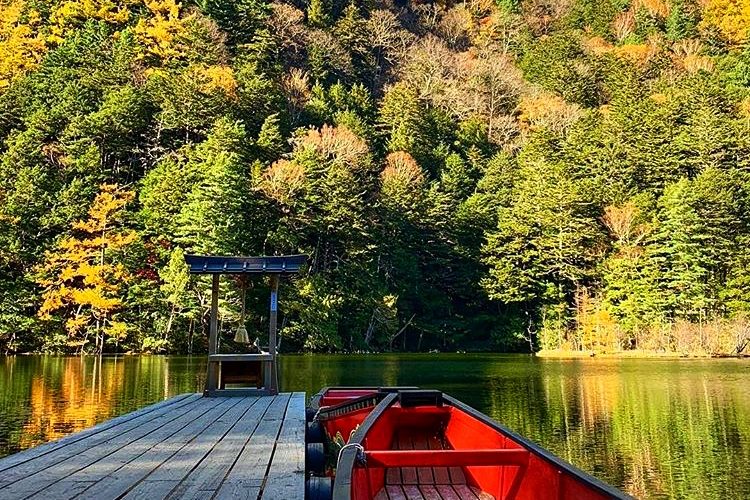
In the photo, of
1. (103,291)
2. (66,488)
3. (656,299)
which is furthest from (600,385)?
(103,291)

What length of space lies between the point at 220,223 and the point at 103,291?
19.0ft

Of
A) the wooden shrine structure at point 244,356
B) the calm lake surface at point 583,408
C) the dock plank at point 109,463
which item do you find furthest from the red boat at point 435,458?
the calm lake surface at point 583,408

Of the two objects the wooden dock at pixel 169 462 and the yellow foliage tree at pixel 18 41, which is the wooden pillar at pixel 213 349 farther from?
the yellow foliage tree at pixel 18 41

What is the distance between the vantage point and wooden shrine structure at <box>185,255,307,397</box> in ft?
26.4

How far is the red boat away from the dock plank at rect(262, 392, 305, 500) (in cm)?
23

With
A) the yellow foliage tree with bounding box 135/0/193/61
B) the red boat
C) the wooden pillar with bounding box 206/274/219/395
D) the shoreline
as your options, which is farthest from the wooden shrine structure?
the yellow foliage tree with bounding box 135/0/193/61

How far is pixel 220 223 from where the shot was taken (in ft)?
99.9

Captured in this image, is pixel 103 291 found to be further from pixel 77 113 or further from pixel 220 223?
pixel 77 113

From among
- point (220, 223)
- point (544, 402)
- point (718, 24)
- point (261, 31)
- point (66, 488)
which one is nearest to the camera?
point (66, 488)

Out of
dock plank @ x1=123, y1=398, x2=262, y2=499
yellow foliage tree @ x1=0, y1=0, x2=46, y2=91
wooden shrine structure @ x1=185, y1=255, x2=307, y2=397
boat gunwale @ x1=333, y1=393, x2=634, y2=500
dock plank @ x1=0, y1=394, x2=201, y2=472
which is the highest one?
yellow foliage tree @ x1=0, y1=0, x2=46, y2=91

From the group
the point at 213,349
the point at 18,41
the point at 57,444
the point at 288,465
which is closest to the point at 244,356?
the point at 213,349

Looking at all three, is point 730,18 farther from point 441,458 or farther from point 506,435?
point 441,458

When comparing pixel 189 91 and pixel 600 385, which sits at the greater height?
pixel 189 91

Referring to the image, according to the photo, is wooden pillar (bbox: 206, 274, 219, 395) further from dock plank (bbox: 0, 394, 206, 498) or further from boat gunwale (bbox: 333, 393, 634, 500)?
boat gunwale (bbox: 333, 393, 634, 500)
